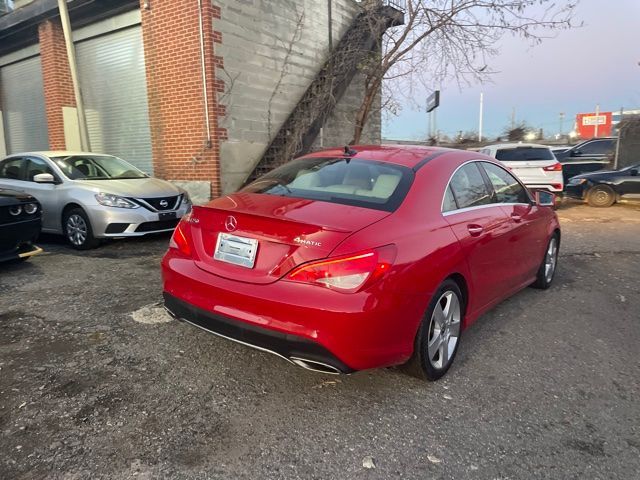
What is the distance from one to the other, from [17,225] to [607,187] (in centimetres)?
1270

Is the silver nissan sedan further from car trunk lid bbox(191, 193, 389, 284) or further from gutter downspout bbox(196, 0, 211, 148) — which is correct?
car trunk lid bbox(191, 193, 389, 284)

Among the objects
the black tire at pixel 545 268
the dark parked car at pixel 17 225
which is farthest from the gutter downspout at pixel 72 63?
the black tire at pixel 545 268

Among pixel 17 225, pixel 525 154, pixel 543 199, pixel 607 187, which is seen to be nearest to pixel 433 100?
pixel 525 154

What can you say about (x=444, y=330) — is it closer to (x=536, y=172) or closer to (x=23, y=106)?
(x=536, y=172)

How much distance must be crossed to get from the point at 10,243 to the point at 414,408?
186 inches

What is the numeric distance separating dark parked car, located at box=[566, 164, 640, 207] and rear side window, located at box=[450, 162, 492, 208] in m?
10.1

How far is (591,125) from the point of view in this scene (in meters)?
30.7

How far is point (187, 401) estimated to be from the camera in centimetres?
289

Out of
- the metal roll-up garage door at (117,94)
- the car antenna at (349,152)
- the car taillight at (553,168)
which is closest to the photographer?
the car antenna at (349,152)

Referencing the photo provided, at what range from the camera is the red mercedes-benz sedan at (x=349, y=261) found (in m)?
2.62

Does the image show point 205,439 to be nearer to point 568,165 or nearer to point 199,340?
point 199,340

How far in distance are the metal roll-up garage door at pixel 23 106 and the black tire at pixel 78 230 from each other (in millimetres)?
7984

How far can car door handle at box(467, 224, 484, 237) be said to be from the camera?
346cm

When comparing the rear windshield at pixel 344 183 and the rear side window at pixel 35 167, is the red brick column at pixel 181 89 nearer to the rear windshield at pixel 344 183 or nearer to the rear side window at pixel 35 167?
the rear side window at pixel 35 167
